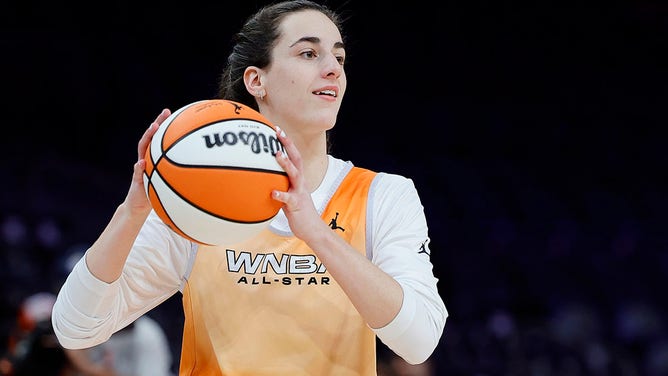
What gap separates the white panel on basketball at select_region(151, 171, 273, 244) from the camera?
7.38ft

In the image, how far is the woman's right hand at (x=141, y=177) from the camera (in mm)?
2379

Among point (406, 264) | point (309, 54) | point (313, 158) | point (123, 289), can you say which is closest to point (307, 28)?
point (309, 54)

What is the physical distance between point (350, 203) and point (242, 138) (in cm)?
60

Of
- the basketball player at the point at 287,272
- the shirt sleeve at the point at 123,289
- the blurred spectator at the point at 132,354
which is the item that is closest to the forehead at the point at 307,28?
the basketball player at the point at 287,272

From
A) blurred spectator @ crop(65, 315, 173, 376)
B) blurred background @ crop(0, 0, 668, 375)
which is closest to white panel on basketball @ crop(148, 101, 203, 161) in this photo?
blurred spectator @ crop(65, 315, 173, 376)

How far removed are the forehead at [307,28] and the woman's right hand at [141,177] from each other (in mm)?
588

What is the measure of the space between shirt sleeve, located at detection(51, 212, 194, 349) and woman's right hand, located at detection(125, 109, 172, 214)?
254mm

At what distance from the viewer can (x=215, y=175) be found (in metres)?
2.23

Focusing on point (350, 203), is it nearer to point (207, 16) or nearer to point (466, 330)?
point (466, 330)

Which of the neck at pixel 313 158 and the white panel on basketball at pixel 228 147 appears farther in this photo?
the neck at pixel 313 158

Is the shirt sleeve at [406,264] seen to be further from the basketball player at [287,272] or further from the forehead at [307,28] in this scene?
the forehead at [307,28]

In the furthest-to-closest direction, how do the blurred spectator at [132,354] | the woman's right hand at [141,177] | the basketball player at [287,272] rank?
the blurred spectator at [132,354]
the basketball player at [287,272]
the woman's right hand at [141,177]

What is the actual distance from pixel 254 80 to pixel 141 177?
0.68m

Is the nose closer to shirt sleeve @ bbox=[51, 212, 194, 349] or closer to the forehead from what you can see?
the forehead
